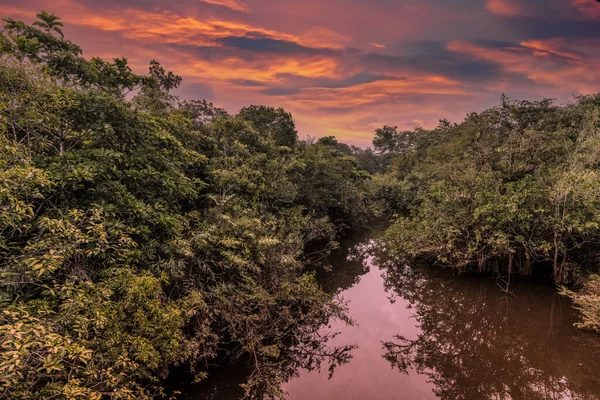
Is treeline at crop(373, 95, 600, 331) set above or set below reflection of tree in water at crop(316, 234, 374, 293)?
above

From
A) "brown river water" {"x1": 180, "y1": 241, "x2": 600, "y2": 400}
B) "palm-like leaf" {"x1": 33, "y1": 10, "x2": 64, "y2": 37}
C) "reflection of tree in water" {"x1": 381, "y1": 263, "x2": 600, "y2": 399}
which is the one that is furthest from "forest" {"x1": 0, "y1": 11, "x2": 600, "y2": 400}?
"reflection of tree in water" {"x1": 381, "y1": 263, "x2": 600, "y2": 399}

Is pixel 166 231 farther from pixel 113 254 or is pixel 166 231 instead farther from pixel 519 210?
pixel 519 210

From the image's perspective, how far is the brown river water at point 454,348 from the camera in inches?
266

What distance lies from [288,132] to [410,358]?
1667 cm

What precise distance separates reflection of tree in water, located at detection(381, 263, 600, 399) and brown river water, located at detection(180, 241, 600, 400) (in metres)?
0.03

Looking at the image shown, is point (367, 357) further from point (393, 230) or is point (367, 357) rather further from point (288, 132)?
point (288, 132)

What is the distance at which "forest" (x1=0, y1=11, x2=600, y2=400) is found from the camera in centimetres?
450

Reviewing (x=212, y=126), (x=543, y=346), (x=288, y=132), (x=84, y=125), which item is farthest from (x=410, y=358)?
(x=288, y=132)

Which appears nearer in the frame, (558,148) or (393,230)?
(558,148)

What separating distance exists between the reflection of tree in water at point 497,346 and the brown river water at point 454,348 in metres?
0.03

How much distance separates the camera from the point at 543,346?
830cm

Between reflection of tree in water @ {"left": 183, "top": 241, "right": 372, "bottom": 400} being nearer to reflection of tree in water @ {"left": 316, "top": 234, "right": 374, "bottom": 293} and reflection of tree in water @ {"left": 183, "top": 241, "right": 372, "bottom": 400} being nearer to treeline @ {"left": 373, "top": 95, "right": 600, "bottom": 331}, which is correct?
reflection of tree in water @ {"left": 316, "top": 234, "right": 374, "bottom": 293}

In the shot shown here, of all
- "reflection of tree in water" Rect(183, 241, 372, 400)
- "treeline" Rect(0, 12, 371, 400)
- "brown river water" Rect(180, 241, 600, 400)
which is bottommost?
"reflection of tree in water" Rect(183, 241, 372, 400)

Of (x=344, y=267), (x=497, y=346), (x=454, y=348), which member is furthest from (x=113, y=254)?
(x=344, y=267)
